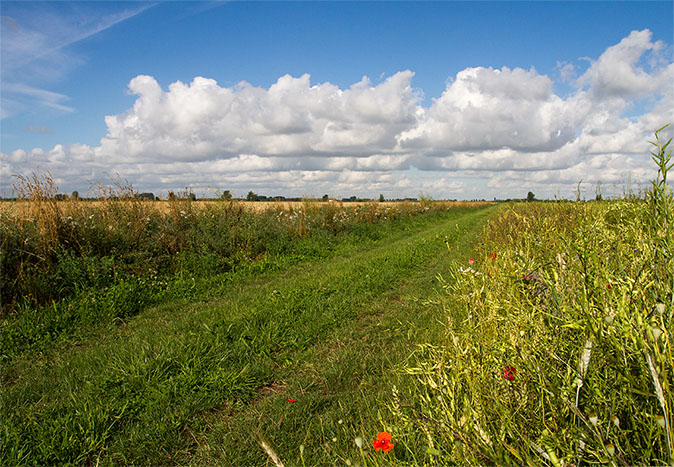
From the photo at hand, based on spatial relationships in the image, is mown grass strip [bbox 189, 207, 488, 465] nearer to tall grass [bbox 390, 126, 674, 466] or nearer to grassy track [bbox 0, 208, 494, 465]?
grassy track [bbox 0, 208, 494, 465]

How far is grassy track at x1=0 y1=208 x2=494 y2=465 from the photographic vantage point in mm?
2684

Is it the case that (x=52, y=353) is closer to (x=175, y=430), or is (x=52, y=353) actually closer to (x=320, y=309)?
(x=175, y=430)

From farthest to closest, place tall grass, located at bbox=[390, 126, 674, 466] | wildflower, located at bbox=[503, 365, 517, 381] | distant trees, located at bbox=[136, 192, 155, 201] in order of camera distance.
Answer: distant trees, located at bbox=[136, 192, 155, 201]
wildflower, located at bbox=[503, 365, 517, 381]
tall grass, located at bbox=[390, 126, 674, 466]

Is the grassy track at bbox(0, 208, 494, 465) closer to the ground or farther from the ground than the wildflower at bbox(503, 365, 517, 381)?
closer to the ground

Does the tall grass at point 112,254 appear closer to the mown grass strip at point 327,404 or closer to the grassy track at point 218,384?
the grassy track at point 218,384

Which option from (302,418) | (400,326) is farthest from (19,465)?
(400,326)

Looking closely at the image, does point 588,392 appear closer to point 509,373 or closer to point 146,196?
point 509,373

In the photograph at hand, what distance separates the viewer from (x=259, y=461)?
8.34 ft

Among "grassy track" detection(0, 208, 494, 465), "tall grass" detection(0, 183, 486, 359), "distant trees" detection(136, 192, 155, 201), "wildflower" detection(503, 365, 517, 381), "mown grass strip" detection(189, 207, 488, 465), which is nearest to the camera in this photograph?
"wildflower" detection(503, 365, 517, 381)

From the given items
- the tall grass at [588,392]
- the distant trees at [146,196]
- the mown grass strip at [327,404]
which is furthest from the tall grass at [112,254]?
the tall grass at [588,392]

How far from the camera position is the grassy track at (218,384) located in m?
2.68

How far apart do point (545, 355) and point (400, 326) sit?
3008 millimetres

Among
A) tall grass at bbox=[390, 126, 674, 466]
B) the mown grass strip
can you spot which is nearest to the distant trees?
the mown grass strip

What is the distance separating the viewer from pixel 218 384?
3402 mm
